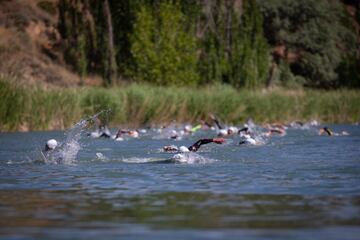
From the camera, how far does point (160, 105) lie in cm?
3397

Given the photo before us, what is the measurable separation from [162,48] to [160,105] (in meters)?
19.7

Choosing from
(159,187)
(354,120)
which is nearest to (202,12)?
(354,120)

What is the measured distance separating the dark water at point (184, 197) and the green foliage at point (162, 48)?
3447 cm

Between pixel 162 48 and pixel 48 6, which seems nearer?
pixel 162 48

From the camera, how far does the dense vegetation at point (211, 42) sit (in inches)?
2110

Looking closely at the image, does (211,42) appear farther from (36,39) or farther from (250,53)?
(36,39)

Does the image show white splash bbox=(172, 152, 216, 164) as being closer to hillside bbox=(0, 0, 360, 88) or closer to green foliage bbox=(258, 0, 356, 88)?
hillside bbox=(0, 0, 360, 88)

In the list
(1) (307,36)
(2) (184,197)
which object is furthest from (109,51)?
(2) (184,197)

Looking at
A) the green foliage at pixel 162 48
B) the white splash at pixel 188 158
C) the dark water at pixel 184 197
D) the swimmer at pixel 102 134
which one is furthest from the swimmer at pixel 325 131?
the green foliage at pixel 162 48

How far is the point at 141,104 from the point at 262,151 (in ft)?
48.6

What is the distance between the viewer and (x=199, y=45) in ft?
194

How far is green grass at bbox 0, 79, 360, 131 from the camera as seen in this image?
29016 mm

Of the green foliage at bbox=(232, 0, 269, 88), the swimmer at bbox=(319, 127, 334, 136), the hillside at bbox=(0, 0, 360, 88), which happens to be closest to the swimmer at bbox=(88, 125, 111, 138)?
the swimmer at bbox=(319, 127, 334, 136)

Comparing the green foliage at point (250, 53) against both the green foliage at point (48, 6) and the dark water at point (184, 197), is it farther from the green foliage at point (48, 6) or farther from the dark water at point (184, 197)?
the dark water at point (184, 197)
